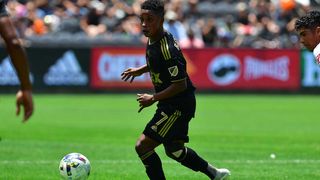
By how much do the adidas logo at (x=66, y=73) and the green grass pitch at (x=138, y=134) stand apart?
2.60ft

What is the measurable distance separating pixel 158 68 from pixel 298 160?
4.49 metres

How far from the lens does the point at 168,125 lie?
9.38 meters

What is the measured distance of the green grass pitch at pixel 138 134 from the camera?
460 inches

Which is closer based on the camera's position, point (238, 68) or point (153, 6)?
point (153, 6)

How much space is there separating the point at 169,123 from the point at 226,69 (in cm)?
2017

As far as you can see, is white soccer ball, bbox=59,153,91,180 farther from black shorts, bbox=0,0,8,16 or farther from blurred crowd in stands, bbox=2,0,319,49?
blurred crowd in stands, bbox=2,0,319,49

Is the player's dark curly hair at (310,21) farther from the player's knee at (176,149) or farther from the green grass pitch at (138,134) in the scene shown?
the green grass pitch at (138,134)

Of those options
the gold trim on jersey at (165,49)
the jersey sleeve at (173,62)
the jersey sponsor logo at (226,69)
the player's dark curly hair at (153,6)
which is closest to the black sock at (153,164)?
the jersey sleeve at (173,62)

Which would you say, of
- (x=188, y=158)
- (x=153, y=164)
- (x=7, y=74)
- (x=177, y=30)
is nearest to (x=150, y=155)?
(x=153, y=164)

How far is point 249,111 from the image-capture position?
23703mm

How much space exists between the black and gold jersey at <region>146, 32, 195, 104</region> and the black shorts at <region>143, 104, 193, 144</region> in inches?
11.3

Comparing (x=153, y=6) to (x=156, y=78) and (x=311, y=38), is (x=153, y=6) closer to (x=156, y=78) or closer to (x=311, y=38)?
(x=156, y=78)

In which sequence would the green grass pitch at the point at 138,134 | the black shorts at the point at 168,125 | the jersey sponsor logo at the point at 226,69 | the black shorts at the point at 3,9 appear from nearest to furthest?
the black shorts at the point at 3,9, the black shorts at the point at 168,125, the green grass pitch at the point at 138,134, the jersey sponsor logo at the point at 226,69

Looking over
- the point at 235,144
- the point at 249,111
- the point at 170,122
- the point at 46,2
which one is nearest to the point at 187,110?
the point at 170,122
